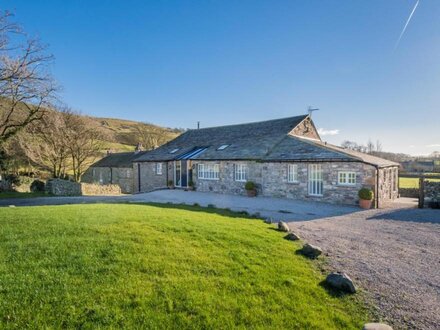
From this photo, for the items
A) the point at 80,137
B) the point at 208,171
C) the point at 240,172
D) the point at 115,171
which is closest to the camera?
the point at 240,172

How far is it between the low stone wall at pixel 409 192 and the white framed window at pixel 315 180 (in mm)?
11227

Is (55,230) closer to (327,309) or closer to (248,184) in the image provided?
(327,309)

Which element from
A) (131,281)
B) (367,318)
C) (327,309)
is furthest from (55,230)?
(367,318)

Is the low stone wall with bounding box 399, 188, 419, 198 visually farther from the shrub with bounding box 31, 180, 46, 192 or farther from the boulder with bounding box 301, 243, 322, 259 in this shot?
the shrub with bounding box 31, 180, 46, 192

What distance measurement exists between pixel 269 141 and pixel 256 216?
40.3ft

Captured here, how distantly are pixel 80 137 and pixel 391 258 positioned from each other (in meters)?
30.3

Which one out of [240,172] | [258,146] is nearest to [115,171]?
[240,172]

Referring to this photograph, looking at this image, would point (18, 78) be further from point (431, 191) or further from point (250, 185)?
point (431, 191)

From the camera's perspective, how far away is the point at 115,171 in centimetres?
3747

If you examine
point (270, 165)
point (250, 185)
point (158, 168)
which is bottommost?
point (250, 185)

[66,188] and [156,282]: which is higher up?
[66,188]

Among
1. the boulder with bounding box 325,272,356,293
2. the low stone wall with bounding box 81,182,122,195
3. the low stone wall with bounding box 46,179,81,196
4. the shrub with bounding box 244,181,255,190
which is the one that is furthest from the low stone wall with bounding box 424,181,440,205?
the low stone wall with bounding box 46,179,81,196

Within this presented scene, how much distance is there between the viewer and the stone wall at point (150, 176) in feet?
91.8

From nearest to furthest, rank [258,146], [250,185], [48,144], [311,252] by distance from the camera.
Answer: [311,252] < [250,185] < [258,146] < [48,144]
